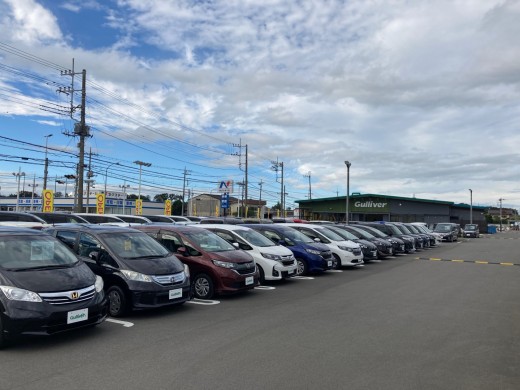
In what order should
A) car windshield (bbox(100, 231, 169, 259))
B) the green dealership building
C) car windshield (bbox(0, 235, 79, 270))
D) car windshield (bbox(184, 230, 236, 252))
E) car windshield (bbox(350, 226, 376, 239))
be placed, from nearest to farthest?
car windshield (bbox(0, 235, 79, 270)) → car windshield (bbox(100, 231, 169, 259)) → car windshield (bbox(184, 230, 236, 252)) → car windshield (bbox(350, 226, 376, 239)) → the green dealership building

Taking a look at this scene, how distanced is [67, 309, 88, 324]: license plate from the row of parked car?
0.04 ft

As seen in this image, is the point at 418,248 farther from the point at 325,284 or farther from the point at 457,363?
the point at 457,363

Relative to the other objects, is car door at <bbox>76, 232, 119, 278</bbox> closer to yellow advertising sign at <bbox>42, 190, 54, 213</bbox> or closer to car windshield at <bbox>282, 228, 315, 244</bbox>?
car windshield at <bbox>282, 228, 315, 244</bbox>

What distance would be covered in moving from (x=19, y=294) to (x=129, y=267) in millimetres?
2268

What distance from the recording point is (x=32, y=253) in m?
6.68

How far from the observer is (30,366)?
5117 mm

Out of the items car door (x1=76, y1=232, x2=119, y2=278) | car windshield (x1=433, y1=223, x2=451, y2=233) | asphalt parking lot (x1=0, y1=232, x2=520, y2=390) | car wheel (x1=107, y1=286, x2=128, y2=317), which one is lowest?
asphalt parking lot (x1=0, y1=232, x2=520, y2=390)

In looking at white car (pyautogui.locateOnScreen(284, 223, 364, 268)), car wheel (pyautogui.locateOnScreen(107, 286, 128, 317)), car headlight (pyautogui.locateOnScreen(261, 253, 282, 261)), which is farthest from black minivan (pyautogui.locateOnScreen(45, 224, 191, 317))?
white car (pyautogui.locateOnScreen(284, 223, 364, 268))

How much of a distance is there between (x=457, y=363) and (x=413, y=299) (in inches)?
182

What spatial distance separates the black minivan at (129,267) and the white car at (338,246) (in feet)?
28.6

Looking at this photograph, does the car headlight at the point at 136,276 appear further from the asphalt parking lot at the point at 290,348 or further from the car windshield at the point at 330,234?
the car windshield at the point at 330,234

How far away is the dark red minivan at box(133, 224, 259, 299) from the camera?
31.5 feet

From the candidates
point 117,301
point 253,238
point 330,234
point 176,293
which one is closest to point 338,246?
point 330,234

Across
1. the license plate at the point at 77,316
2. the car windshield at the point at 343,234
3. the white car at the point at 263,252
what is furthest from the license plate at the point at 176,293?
the car windshield at the point at 343,234
